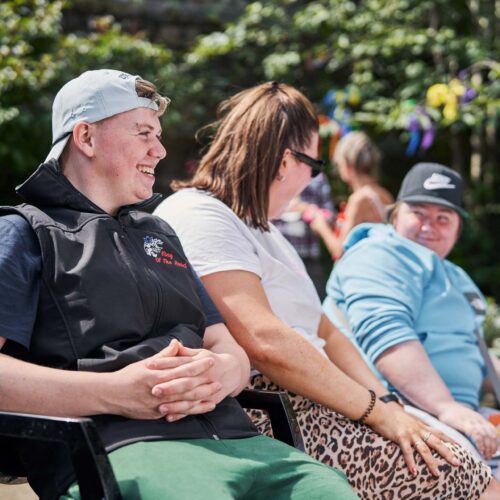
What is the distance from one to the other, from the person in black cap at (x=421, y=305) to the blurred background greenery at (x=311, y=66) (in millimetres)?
3906

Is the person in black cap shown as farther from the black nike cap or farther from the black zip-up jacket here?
the black zip-up jacket

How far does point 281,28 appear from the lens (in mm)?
8672

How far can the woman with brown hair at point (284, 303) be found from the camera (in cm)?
251

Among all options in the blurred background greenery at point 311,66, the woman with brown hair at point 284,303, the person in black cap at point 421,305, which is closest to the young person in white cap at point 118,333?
the woman with brown hair at point 284,303

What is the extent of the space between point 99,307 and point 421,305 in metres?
1.62

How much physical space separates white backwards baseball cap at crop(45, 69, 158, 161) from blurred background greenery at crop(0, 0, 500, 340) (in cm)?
457

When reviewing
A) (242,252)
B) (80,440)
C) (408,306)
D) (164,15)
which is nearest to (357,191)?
(408,306)

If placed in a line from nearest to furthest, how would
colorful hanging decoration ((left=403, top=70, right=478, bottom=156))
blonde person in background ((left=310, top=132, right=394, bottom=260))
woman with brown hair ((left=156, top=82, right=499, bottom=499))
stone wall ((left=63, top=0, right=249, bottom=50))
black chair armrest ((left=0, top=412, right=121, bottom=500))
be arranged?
black chair armrest ((left=0, top=412, right=121, bottom=500)), woman with brown hair ((left=156, top=82, right=499, bottom=499)), blonde person in background ((left=310, top=132, right=394, bottom=260)), colorful hanging decoration ((left=403, top=70, right=478, bottom=156)), stone wall ((left=63, top=0, right=249, bottom=50))

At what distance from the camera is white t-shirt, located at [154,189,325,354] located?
2.56 meters

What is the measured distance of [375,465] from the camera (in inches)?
99.6

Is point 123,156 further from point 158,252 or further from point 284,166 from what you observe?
point 284,166

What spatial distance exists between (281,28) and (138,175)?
679cm

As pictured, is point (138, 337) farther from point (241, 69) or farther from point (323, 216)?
point (241, 69)

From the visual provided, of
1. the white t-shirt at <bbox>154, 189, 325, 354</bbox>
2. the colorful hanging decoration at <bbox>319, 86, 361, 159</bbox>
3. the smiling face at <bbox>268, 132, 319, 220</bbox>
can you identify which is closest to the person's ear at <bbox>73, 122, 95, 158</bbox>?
the white t-shirt at <bbox>154, 189, 325, 354</bbox>
